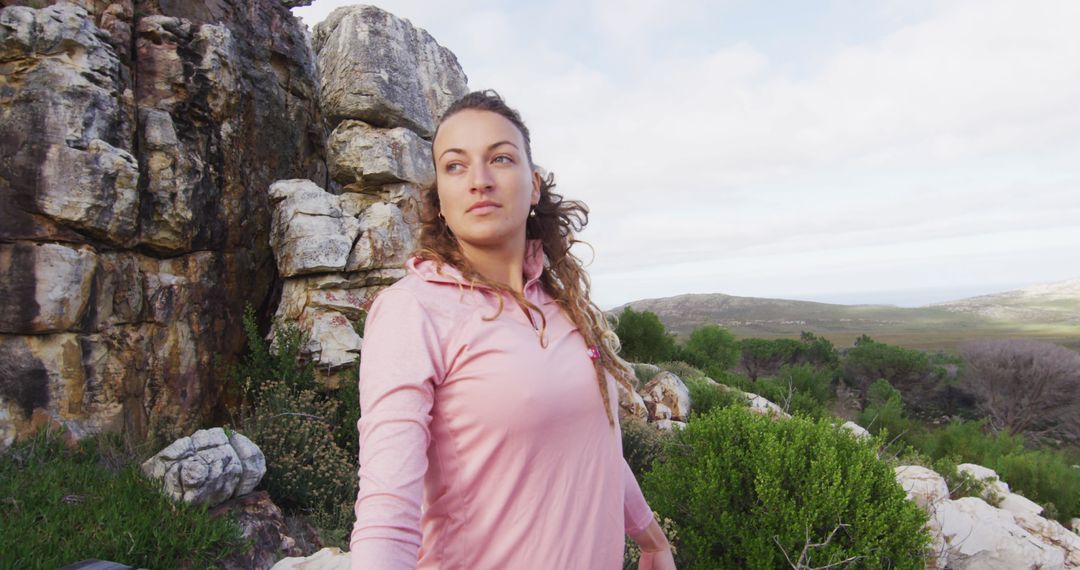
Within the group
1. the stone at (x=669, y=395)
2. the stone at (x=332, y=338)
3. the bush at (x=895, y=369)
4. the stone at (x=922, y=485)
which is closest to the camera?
the stone at (x=922, y=485)

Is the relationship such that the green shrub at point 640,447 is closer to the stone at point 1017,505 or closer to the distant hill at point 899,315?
the stone at point 1017,505

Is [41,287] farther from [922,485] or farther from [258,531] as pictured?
[922,485]

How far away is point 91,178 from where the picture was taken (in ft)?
17.4

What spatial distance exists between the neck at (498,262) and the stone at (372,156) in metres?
7.40

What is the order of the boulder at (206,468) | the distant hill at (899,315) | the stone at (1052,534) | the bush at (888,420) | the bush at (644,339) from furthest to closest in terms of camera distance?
the distant hill at (899,315) < the bush at (644,339) < the bush at (888,420) < the stone at (1052,534) < the boulder at (206,468)

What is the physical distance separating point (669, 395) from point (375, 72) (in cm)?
678

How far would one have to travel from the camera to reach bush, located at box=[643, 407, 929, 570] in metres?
3.34

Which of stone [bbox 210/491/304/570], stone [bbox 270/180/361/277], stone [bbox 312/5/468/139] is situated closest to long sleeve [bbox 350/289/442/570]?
stone [bbox 210/491/304/570]

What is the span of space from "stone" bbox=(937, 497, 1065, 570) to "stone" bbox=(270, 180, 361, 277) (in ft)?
22.9

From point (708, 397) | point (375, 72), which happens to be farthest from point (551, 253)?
point (708, 397)

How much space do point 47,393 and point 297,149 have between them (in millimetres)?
4942

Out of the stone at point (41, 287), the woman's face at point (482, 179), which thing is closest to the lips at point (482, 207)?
the woman's face at point (482, 179)

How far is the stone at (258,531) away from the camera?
370 cm

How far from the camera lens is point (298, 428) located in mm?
5727
